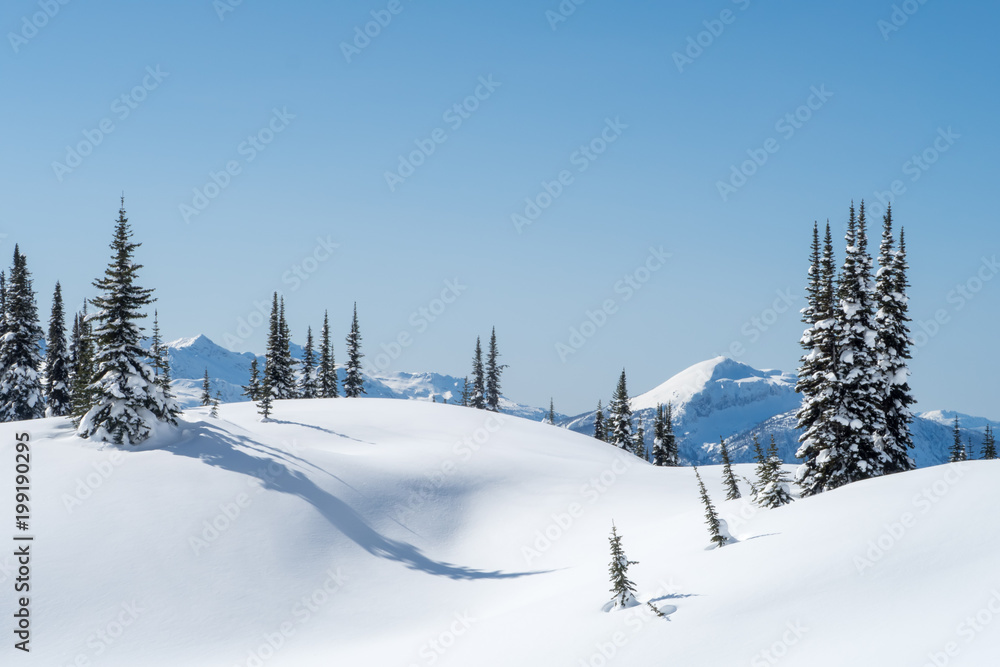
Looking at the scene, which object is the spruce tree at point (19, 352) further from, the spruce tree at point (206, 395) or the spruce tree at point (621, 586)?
the spruce tree at point (621, 586)

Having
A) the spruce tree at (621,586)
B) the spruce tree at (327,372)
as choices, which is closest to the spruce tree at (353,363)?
the spruce tree at (327,372)

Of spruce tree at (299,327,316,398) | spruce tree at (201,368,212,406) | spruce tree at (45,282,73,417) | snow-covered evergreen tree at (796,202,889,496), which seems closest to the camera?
snow-covered evergreen tree at (796,202,889,496)

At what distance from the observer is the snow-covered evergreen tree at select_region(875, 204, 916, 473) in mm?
31125

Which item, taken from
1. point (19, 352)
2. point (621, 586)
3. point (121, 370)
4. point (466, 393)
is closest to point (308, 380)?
point (466, 393)

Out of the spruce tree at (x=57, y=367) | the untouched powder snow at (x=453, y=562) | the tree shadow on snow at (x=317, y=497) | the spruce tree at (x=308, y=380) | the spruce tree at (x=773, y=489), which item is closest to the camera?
the untouched powder snow at (x=453, y=562)

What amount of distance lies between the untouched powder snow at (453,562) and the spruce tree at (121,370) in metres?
0.98

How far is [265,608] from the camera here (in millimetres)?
20500

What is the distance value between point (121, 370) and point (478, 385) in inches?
2694

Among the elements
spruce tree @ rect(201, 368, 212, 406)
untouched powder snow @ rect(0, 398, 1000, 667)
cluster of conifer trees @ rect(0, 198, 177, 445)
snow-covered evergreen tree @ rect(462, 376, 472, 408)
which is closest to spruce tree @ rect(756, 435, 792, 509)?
untouched powder snow @ rect(0, 398, 1000, 667)

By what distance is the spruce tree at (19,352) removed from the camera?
52406mm

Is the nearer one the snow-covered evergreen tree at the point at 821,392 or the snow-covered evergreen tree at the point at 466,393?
the snow-covered evergreen tree at the point at 821,392

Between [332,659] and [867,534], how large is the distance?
14001 millimetres

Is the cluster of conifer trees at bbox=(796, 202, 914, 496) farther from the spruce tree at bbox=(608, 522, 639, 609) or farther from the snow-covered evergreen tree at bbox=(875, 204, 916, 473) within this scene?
the spruce tree at bbox=(608, 522, 639, 609)

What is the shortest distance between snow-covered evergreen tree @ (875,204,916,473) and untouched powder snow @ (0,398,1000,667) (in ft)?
32.5
